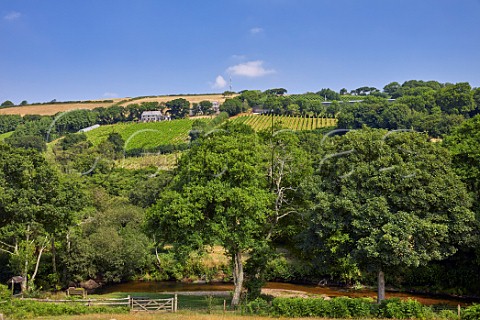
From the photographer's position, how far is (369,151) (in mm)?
26672

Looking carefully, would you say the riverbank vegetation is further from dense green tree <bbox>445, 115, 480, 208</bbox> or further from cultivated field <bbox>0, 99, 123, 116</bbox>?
cultivated field <bbox>0, 99, 123, 116</bbox>

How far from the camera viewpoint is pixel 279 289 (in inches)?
1527

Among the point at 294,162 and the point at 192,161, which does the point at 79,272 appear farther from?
the point at 294,162

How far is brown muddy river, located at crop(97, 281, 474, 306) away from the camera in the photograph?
3475 cm

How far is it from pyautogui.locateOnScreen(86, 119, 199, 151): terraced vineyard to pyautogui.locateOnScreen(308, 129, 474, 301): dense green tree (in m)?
89.1

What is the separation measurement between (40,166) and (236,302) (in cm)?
2071

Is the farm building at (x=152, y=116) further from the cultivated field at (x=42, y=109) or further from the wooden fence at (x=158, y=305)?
the wooden fence at (x=158, y=305)

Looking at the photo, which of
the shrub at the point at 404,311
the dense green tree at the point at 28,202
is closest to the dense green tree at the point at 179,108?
the dense green tree at the point at 28,202

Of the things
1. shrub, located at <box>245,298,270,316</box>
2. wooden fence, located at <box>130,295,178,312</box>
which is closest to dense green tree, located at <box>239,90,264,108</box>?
wooden fence, located at <box>130,295,178,312</box>

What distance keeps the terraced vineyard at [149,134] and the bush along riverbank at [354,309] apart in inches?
3604

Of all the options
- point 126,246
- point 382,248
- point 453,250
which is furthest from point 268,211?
point 126,246

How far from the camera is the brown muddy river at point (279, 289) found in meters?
34.8

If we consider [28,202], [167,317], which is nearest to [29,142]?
[28,202]

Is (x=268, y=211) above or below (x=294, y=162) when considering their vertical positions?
below
